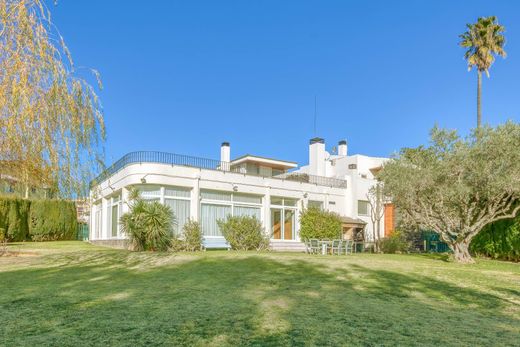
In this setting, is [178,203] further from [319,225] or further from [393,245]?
[393,245]

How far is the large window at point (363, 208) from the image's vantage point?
31.6 metres

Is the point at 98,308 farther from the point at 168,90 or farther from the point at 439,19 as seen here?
the point at 168,90

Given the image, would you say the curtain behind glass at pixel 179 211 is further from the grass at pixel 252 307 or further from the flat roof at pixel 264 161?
the grass at pixel 252 307

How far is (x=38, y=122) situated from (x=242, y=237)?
511 inches

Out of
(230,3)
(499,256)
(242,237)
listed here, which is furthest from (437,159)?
(230,3)

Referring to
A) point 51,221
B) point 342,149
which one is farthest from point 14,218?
point 342,149

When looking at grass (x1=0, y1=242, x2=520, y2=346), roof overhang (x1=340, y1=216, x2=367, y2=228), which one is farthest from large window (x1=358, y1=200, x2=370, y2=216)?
grass (x1=0, y1=242, x2=520, y2=346)

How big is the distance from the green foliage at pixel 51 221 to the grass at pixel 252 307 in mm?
21746

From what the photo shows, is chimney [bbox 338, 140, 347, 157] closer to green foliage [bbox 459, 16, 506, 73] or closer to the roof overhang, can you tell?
the roof overhang

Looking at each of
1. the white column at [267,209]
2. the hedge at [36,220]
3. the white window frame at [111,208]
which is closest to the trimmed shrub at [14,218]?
the hedge at [36,220]

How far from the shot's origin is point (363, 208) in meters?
31.8

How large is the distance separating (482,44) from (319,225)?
16843 millimetres

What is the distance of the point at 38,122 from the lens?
351 inches

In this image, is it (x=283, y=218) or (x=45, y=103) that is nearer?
(x=45, y=103)
